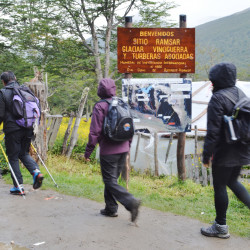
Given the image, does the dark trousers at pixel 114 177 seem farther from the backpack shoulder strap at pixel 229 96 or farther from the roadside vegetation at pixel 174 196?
the backpack shoulder strap at pixel 229 96

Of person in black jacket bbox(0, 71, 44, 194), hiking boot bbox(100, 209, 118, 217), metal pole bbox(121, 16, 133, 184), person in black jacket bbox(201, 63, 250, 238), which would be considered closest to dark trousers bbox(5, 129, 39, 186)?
person in black jacket bbox(0, 71, 44, 194)

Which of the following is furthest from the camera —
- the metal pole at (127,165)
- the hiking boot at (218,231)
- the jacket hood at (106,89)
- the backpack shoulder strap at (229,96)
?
the metal pole at (127,165)

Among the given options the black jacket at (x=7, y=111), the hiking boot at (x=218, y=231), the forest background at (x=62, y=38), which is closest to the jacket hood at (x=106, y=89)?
the black jacket at (x=7, y=111)

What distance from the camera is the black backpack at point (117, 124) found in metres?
4.58

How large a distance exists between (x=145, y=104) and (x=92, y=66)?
1957 cm

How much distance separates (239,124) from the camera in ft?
12.7

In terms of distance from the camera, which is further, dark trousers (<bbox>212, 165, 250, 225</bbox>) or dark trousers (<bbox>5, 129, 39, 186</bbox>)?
dark trousers (<bbox>5, 129, 39, 186</bbox>)

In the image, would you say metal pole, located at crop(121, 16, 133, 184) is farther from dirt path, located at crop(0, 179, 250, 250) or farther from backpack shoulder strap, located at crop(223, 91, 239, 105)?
backpack shoulder strap, located at crop(223, 91, 239, 105)

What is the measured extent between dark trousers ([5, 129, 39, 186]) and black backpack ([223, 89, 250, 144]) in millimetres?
3421

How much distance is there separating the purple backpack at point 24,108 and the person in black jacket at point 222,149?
3020 mm

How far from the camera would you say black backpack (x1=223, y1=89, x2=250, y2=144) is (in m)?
3.88

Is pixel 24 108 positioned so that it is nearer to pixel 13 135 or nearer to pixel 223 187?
pixel 13 135

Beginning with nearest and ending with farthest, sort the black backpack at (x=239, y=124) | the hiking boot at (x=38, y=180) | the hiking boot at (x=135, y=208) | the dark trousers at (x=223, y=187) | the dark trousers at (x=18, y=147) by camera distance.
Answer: the black backpack at (x=239, y=124) < the dark trousers at (x=223, y=187) < the hiking boot at (x=135, y=208) < the dark trousers at (x=18, y=147) < the hiking boot at (x=38, y=180)

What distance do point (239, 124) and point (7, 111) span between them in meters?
3.63
